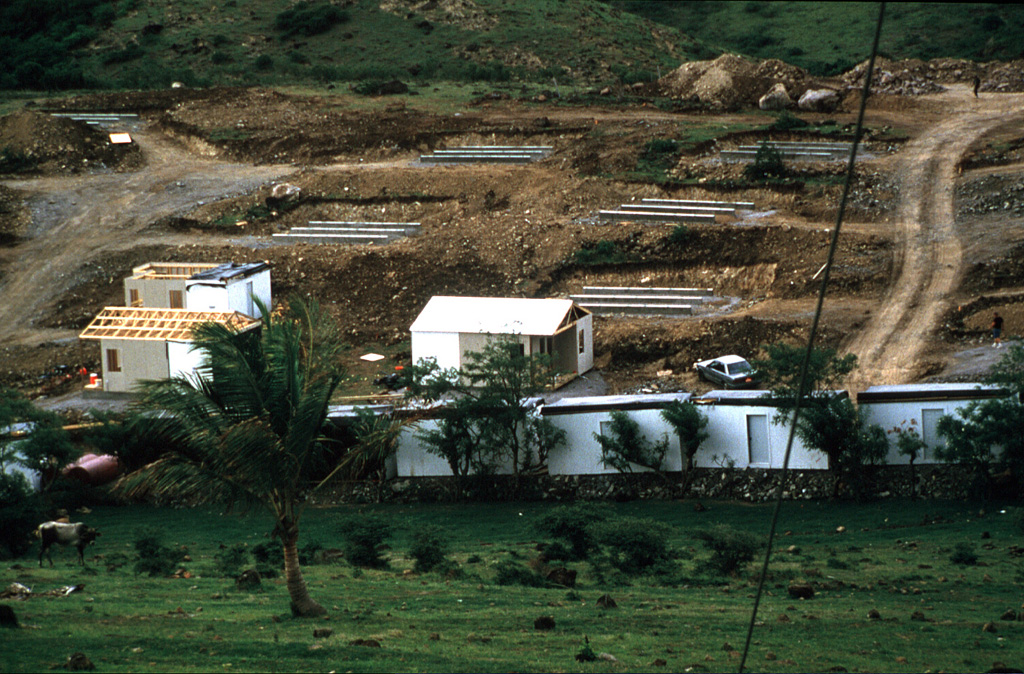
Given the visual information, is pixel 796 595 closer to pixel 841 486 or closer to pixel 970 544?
pixel 970 544

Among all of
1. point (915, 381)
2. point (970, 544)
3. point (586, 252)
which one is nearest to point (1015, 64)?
point (586, 252)

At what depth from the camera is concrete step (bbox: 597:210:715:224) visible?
45.1 metres

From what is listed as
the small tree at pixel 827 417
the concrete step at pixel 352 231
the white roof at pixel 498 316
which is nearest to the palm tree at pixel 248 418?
the small tree at pixel 827 417

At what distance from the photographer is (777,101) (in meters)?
59.4

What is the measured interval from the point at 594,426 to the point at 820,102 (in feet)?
115

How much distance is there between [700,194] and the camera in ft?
157

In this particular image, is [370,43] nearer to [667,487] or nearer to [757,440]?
[667,487]

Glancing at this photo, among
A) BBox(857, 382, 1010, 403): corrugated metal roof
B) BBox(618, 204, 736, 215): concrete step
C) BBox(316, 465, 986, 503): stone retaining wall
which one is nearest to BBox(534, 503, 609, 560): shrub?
BBox(316, 465, 986, 503): stone retaining wall

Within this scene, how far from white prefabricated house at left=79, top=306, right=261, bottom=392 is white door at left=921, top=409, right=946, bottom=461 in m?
20.0

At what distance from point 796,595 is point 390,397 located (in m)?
17.4

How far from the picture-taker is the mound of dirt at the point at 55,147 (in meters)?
58.2

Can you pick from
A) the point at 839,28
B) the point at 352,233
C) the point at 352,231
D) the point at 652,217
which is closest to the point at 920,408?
the point at 652,217

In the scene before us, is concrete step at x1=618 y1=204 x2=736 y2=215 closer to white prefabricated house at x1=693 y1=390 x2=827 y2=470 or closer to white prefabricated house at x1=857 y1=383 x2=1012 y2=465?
white prefabricated house at x1=693 y1=390 x2=827 y2=470

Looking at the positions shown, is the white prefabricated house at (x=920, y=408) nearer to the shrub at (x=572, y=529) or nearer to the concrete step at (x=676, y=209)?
the shrub at (x=572, y=529)
